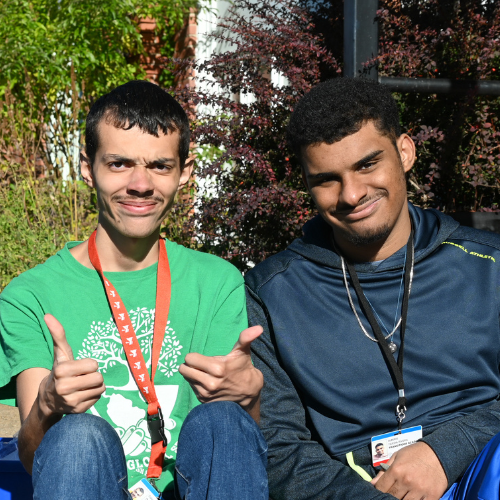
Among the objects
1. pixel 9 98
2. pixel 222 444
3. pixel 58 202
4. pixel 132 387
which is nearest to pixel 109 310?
pixel 132 387

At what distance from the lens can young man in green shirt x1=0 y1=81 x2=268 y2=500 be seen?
1789 millimetres

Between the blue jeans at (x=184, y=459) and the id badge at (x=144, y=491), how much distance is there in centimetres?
16

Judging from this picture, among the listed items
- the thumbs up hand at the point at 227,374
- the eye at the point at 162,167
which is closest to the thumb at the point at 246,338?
→ the thumbs up hand at the point at 227,374

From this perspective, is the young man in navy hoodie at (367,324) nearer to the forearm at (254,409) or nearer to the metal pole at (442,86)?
the forearm at (254,409)

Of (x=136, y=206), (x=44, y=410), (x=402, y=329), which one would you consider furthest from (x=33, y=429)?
(x=402, y=329)

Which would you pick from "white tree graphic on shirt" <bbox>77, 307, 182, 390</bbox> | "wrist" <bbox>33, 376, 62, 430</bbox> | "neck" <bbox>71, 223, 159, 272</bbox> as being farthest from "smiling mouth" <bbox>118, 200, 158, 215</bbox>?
"wrist" <bbox>33, 376, 62, 430</bbox>

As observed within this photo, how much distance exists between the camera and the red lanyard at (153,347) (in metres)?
2.11

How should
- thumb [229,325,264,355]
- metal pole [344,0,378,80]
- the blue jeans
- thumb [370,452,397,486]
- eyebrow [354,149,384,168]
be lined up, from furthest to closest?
metal pole [344,0,378,80] → eyebrow [354,149,384,168] → thumb [370,452,397,486] → thumb [229,325,264,355] → the blue jeans

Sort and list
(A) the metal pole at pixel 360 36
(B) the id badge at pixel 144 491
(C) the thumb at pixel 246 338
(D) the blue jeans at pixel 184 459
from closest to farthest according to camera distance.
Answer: (D) the blue jeans at pixel 184 459 < (C) the thumb at pixel 246 338 < (B) the id badge at pixel 144 491 < (A) the metal pole at pixel 360 36

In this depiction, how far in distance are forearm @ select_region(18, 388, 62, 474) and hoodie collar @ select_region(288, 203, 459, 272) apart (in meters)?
1.16

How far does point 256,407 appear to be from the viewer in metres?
2.08

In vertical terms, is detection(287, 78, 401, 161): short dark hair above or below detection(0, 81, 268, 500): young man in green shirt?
above

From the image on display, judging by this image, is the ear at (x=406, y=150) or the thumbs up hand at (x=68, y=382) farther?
the ear at (x=406, y=150)

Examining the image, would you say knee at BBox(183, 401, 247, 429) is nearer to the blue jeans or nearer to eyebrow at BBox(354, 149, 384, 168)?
the blue jeans
